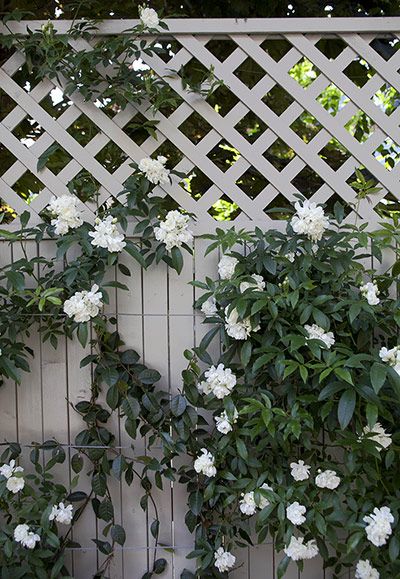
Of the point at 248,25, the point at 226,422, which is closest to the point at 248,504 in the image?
the point at 226,422

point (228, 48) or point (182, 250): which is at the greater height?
point (228, 48)

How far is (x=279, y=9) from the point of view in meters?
2.59

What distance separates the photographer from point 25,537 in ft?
5.71

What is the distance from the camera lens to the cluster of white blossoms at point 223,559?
1.79 m

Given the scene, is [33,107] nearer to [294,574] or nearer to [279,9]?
[279,9]

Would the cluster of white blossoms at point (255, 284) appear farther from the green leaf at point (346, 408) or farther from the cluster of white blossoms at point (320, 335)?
the green leaf at point (346, 408)

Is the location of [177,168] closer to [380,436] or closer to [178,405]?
[178,405]

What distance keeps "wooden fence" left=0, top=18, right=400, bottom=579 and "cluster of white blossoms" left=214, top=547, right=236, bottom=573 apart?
0.54 ft

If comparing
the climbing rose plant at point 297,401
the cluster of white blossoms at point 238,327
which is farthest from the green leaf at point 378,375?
the cluster of white blossoms at point 238,327

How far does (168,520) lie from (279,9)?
2118 millimetres

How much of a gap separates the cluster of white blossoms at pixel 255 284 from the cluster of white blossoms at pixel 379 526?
0.70 m

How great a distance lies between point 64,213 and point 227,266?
52 centimetres

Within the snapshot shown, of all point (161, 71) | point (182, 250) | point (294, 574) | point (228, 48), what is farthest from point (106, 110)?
point (294, 574)

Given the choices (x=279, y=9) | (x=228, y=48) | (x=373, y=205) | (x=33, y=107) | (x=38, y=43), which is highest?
(x=279, y=9)
